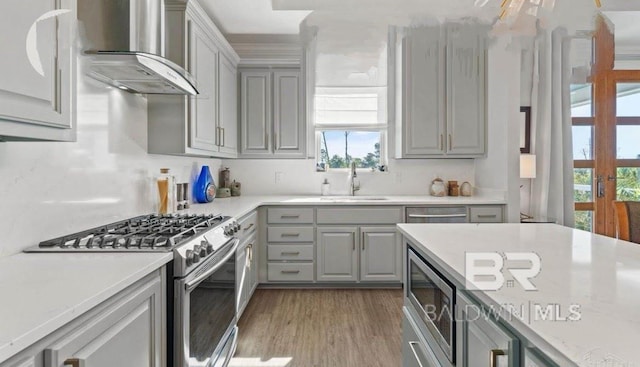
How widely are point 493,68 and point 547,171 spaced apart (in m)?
1.25

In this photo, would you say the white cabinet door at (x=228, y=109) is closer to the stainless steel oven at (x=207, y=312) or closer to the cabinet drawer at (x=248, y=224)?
the cabinet drawer at (x=248, y=224)

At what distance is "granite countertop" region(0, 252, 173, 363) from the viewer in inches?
28.8

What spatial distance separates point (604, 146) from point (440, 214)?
255 cm

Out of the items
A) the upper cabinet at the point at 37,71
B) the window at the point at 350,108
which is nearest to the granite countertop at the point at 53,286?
the upper cabinet at the point at 37,71

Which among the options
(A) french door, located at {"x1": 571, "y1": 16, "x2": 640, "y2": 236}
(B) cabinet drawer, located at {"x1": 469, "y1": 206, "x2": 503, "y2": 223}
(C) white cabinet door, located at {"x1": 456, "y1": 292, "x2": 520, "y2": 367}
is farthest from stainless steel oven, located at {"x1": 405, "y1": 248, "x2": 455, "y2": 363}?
(A) french door, located at {"x1": 571, "y1": 16, "x2": 640, "y2": 236}

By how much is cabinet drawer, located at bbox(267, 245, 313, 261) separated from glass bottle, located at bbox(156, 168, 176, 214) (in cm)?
120

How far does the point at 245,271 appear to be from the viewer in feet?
9.45

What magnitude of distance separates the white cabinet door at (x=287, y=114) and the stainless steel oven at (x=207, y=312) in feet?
6.05

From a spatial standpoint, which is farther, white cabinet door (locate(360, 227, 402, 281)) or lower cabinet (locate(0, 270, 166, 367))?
white cabinet door (locate(360, 227, 402, 281))

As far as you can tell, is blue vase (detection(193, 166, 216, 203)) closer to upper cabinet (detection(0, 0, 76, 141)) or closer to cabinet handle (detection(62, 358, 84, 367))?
upper cabinet (detection(0, 0, 76, 141))

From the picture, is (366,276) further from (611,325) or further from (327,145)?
(611,325)

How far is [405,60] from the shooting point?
12.3ft

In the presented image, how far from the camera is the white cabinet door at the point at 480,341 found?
82cm

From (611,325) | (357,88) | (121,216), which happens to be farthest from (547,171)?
(121,216)
